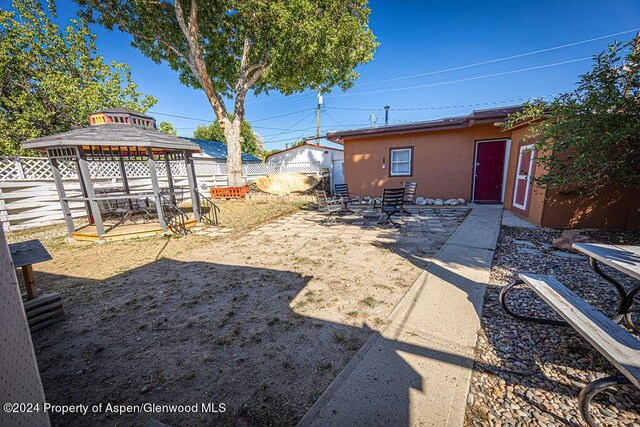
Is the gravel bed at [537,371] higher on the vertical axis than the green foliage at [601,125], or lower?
lower

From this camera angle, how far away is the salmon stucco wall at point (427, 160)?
9508 mm

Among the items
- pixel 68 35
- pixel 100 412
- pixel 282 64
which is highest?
pixel 68 35

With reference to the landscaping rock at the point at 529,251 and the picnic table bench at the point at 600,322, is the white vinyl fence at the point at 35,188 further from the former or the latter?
the landscaping rock at the point at 529,251

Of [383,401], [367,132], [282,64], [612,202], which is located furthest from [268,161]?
[383,401]

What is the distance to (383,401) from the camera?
186cm

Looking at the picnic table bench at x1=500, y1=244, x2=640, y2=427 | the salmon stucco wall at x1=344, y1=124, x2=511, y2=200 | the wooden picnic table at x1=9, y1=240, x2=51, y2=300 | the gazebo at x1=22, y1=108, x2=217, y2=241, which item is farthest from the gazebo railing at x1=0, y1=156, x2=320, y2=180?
the picnic table bench at x1=500, y1=244, x2=640, y2=427

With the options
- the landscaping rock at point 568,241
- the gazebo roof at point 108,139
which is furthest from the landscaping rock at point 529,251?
the gazebo roof at point 108,139

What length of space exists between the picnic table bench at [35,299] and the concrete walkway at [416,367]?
319 cm

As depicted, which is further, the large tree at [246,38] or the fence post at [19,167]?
the large tree at [246,38]

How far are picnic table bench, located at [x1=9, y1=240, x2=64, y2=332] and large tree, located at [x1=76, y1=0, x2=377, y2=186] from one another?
10026 millimetres

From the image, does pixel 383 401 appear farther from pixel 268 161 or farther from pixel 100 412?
pixel 268 161

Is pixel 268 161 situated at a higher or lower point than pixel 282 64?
lower

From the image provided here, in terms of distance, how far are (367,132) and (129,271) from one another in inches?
362

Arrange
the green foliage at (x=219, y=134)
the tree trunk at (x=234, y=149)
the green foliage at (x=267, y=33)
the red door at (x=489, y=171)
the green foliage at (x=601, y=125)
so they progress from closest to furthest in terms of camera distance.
Answer: the green foliage at (x=601, y=125), the red door at (x=489, y=171), the green foliage at (x=267, y=33), the tree trunk at (x=234, y=149), the green foliage at (x=219, y=134)
